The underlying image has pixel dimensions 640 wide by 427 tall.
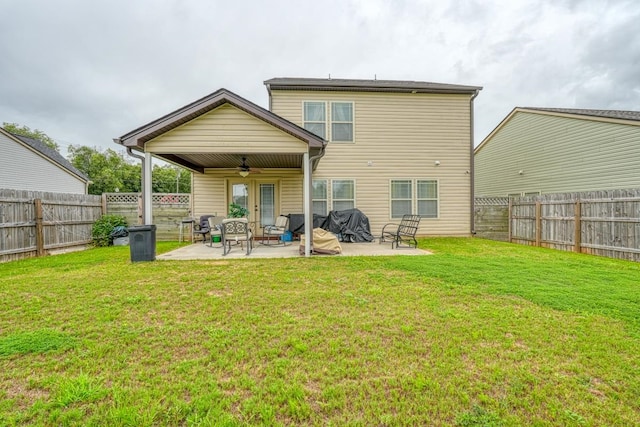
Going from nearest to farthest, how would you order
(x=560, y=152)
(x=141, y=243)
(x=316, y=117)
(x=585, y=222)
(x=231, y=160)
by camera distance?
(x=141, y=243) < (x=585, y=222) < (x=231, y=160) < (x=316, y=117) < (x=560, y=152)

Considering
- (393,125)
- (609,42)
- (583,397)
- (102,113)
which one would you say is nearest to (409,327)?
(583,397)

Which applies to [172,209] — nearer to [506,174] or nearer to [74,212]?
[74,212]

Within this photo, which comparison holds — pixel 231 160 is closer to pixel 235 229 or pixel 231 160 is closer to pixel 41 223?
pixel 235 229

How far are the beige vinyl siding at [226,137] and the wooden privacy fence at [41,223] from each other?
3.61 m

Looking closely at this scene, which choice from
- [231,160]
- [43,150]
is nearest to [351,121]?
[231,160]

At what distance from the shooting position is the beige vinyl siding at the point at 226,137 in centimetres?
658

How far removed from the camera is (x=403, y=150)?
10.5 m

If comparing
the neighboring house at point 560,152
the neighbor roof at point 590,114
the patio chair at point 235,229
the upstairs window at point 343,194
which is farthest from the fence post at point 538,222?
the patio chair at point 235,229

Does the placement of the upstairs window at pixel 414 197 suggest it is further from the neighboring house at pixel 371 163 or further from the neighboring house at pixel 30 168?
the neighboring house at pixel 30 168

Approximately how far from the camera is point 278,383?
1971mm

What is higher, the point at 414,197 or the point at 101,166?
the point at 101,166

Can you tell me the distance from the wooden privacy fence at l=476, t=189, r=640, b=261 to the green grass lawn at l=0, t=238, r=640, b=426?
113 inches

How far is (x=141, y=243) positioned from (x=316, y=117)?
22.8 feet

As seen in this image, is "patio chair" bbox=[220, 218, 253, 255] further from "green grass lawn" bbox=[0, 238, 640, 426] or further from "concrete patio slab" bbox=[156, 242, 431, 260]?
"green grass lawn" bbox=[0, 238, 640, 426]
